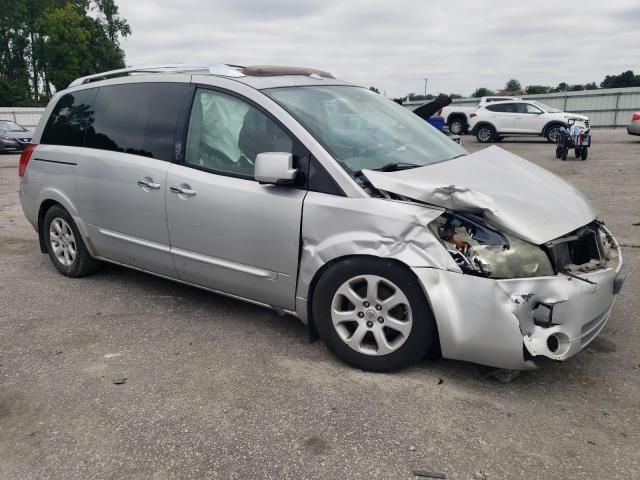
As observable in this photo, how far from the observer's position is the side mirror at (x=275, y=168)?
3.13 metres

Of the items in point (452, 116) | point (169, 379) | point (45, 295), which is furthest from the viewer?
point (452, 116)

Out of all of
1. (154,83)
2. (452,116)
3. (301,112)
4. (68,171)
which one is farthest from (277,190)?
(452,116)

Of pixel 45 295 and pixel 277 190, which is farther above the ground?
pixel 277 190

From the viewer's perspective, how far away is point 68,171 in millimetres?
4551

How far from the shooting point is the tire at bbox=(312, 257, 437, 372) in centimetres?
293

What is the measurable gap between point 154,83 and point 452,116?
22112 millimetres

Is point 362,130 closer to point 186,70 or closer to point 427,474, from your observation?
point 186,70

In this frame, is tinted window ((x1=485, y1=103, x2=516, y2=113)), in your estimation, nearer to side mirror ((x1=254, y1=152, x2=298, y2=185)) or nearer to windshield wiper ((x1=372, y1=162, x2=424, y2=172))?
windshield wiper ((x1=372, y1=162, x2=424, y2=172))

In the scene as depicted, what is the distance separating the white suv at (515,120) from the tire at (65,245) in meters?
19.2

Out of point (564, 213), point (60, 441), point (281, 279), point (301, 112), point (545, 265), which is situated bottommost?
point (60, 441)

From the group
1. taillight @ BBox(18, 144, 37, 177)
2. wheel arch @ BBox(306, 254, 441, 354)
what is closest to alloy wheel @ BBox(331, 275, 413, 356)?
wheel arch @ BBox(306, 254, 441, 354)

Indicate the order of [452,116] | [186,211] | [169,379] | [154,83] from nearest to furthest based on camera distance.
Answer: [169,379] < [186,211] < [154,83] < [452,116]

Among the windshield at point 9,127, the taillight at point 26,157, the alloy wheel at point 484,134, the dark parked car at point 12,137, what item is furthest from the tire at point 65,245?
the alloy wheel at point 484,134

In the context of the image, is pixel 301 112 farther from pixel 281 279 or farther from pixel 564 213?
pixel 564 213
